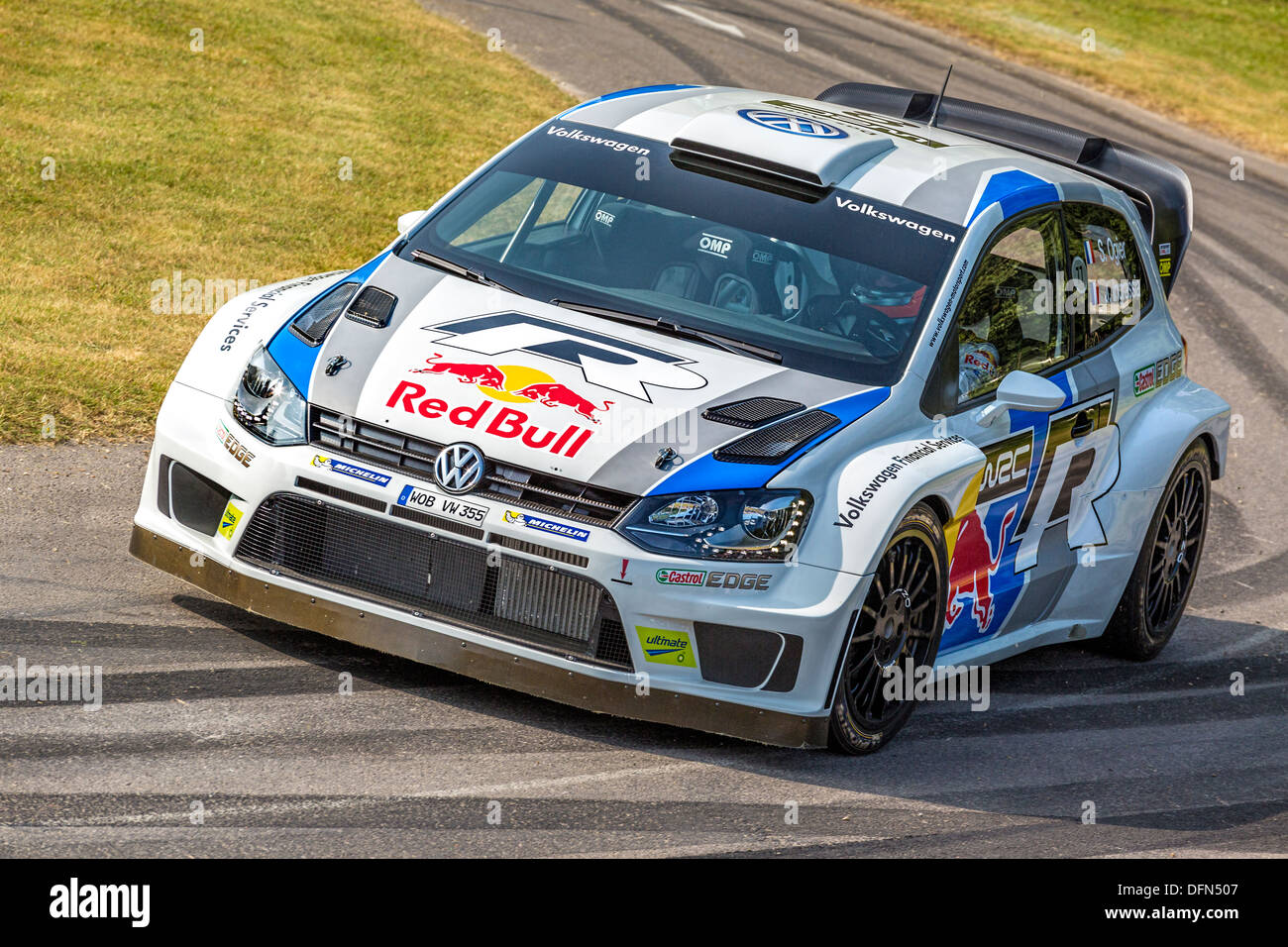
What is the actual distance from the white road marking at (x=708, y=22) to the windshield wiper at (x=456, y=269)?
667 inches

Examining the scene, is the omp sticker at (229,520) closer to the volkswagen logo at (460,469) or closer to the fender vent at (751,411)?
the volkswagen logo at (460,469)

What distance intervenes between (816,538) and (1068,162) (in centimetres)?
360

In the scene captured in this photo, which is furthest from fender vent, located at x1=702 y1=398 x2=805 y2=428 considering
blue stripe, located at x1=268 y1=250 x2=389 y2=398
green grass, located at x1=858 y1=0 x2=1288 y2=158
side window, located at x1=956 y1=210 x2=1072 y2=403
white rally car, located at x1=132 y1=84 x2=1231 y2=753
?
green grass, located at x1=858 y1=0 x2=1288 y2=158

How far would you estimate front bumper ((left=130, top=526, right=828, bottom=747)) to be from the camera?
515 cm

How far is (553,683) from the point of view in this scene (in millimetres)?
5152

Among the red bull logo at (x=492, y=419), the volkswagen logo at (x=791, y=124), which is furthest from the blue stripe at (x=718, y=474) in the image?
the volkswagen logo at (x=791, y=124)

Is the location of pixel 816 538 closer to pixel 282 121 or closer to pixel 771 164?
pixel 771 164

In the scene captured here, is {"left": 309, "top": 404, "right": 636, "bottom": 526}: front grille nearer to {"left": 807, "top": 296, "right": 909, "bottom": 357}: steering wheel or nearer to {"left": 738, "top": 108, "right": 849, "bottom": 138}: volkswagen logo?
{"left": 807, "top": 296, "right": 909, "bottom": 357}: steering wheel

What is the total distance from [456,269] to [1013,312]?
211 cm

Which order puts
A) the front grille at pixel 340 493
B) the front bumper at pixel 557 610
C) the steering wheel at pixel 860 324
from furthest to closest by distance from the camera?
the steering wheel at pixel 860 324 < the front grille at pixel 340 493 < the front bumper at pixel 557 610

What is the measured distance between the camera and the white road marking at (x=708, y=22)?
2267cm

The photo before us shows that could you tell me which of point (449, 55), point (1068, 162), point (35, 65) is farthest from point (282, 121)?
point (1068, 162)

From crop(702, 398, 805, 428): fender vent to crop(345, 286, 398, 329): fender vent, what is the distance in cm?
119

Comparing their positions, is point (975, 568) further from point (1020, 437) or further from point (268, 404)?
point (268, 404)
